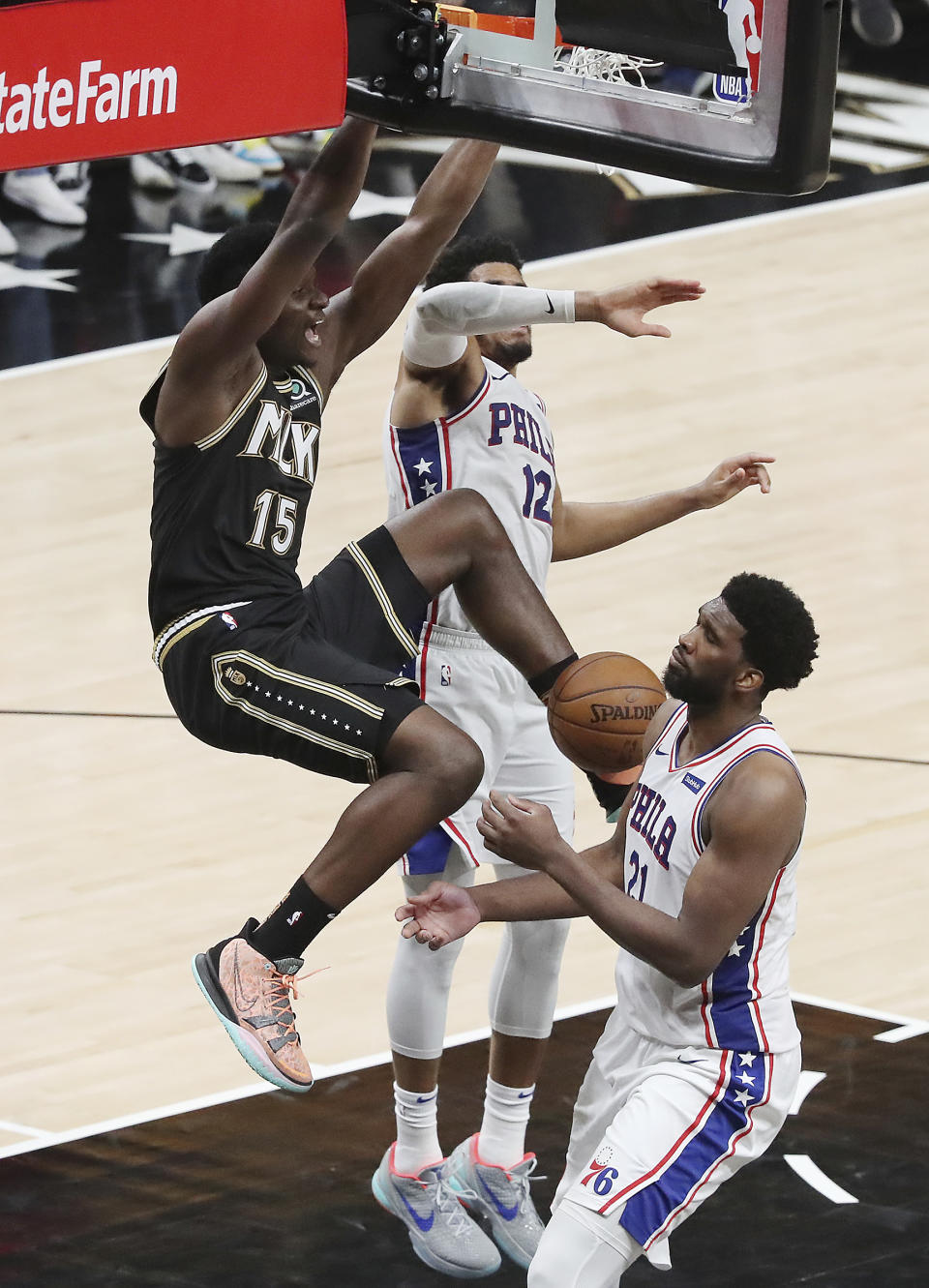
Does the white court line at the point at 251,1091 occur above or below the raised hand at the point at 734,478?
below

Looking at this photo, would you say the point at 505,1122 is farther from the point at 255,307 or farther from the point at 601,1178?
the point at 255,307

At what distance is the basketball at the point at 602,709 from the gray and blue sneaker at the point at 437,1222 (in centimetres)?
132

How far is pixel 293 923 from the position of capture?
5.39 meters

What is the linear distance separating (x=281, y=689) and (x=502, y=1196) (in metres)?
1.78

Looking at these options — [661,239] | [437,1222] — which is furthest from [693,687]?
[661,239]

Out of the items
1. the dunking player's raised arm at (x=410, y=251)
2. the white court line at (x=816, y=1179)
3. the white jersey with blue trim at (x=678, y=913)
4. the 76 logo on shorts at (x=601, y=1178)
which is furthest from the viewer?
the white court line at (x=816, y=1179)

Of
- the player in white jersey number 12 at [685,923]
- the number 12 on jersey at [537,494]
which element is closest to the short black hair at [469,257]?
the number 12 on jersey at [537,494]

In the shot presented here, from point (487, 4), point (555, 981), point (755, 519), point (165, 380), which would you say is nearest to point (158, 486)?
point (165, 380)

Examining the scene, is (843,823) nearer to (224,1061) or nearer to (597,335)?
(224,1061)

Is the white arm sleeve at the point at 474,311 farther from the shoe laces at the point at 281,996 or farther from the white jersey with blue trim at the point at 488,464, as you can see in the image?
the shoe laces at the point at 281,996

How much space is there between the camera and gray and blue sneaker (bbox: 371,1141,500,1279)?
20.5 feet

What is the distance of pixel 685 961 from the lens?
201 inches

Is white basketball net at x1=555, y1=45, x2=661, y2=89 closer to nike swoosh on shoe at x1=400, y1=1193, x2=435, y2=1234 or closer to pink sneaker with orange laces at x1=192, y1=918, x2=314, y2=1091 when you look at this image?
pink sneaker with orange laces at x1=192, y1=918, x2=314, y2=1091

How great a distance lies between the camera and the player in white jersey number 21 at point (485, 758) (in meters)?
6.36
